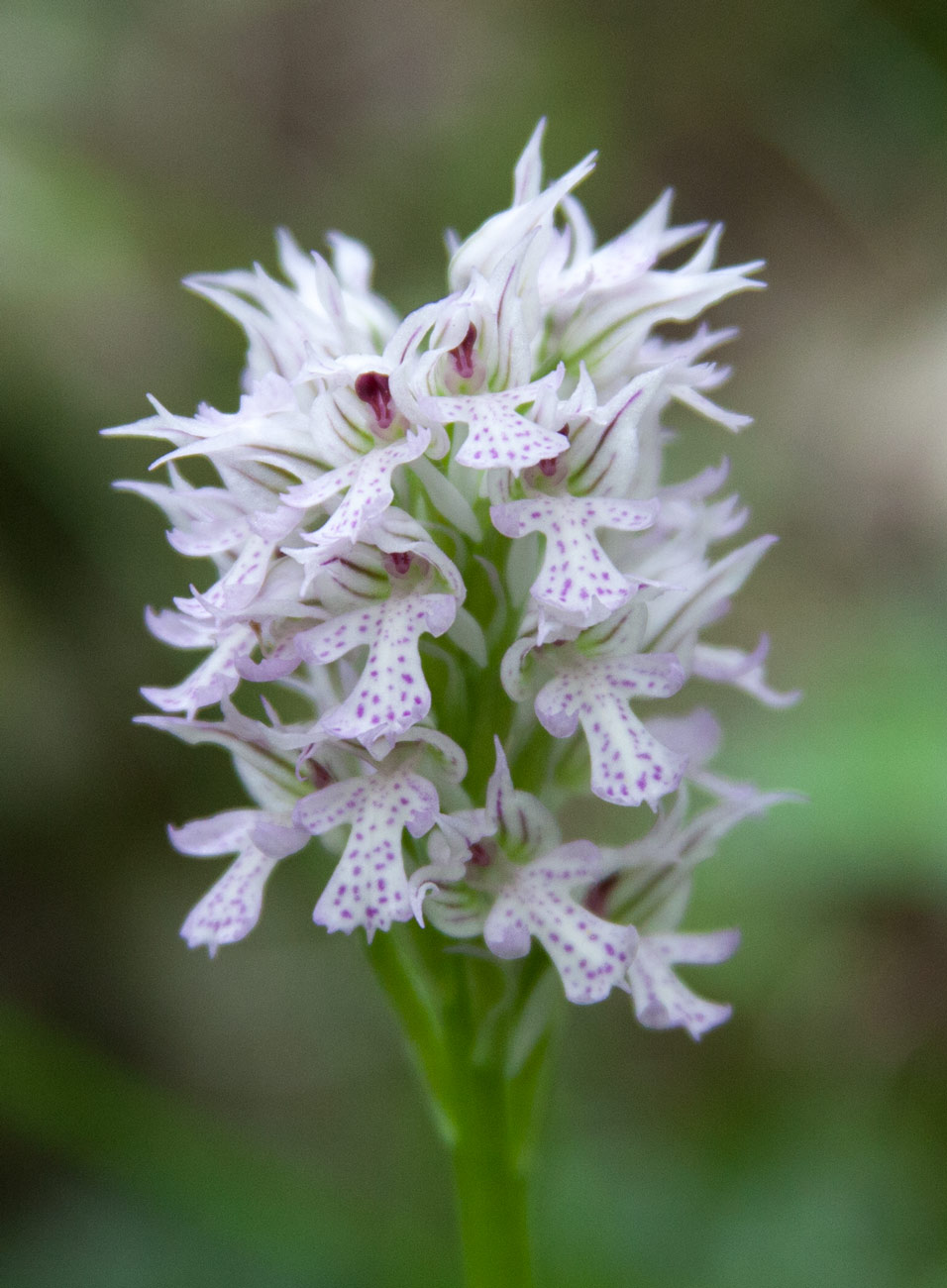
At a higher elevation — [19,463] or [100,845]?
[19,463]

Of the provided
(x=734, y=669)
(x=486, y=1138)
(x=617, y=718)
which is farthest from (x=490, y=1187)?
(x=734, y=669)

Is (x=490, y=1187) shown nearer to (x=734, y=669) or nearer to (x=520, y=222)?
(x=734, y=669)

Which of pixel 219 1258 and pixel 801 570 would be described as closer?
pixel 219 1258

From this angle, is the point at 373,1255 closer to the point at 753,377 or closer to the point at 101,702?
the point at 101,702

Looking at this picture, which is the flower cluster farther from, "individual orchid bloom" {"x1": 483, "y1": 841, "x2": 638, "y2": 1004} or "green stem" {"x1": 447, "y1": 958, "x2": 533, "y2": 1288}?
"green stem" {"x1": 447, "y1": 958, "x2": 533, "y2": 1288}

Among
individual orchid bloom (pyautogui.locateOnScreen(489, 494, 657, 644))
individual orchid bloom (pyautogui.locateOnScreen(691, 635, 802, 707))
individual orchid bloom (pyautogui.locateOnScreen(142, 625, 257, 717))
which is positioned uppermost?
individual orchid bloom (pyautogui.locateOnScreen(142, 625, 257, 717))

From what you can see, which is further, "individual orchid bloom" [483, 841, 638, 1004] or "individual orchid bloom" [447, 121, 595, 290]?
"individual orchid bloom" [447, 121, 595, 290]

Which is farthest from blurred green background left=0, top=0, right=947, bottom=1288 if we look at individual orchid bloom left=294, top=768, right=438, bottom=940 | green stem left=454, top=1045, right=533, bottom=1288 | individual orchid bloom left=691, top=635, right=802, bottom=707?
individual orchid bloom left=294, top=768, right=438, bottom=940

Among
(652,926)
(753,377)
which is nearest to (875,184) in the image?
(753,377)
